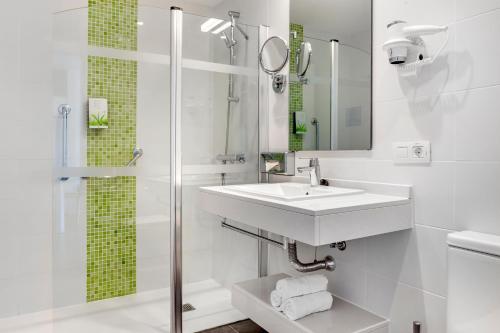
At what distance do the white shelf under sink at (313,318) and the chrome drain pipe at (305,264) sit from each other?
186mm

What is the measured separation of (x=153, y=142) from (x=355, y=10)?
1248 millimetres

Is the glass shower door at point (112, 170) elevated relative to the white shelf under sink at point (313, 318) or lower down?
elevated

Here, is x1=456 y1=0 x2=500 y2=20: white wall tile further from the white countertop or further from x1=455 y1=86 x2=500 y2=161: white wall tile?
the white countertop

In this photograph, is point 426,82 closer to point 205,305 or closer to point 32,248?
point 205,305

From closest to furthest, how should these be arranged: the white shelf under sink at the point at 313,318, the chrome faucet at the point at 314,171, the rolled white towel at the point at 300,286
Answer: the white shelf under sink at the point at 313,318
the rolled white towel at the point at 300,286
the chrome faucet at the point at 314,171

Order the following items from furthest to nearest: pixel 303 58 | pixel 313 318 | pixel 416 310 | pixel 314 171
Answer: pixel 303 58 < pixel 314 171 < pixel 313 318 < pixel 416 310

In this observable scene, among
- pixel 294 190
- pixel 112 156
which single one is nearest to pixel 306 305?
pixel 294 190

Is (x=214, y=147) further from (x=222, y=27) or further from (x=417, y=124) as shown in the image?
(x=417, y=124)

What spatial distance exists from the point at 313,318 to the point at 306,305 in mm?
63

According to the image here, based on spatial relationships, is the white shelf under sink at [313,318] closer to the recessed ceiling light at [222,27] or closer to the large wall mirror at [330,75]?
the large wall mirror at [330,75]

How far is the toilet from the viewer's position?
1.07 m

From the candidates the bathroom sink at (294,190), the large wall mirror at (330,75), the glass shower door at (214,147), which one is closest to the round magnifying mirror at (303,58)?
the large wall mirror at (330,75)

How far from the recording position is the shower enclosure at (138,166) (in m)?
1.91

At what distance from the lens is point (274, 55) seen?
2166 mm
